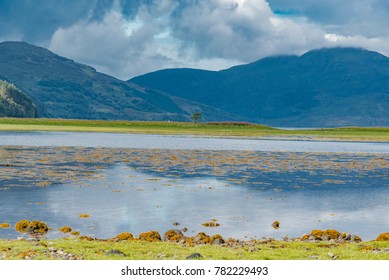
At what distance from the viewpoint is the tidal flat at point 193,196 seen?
32.3 m

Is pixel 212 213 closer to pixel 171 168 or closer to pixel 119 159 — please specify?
pixel 171 168

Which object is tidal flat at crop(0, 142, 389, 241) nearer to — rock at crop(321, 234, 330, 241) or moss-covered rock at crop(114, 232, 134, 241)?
moss-covered rock at crop(114, 232, 134, 241)

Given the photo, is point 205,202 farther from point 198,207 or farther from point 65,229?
point 65,229

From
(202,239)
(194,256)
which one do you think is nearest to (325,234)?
(202,239)

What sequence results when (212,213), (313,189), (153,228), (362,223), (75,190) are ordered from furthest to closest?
(313,189)
(75,190)
(212,213)
(362,223)
(153,228)

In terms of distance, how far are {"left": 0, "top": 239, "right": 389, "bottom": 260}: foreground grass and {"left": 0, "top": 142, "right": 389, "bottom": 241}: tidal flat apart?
3517 millimetres

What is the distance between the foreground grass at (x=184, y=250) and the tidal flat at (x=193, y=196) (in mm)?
3517

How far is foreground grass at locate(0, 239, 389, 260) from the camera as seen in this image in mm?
22359

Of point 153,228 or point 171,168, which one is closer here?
point 153,228

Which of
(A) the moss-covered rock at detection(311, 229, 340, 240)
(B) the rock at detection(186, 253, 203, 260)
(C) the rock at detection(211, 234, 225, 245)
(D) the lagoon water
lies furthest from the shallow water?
(B) the rock at detection(186, 253, 203, 260)

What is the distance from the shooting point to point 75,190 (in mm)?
44781

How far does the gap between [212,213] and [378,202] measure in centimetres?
1330
